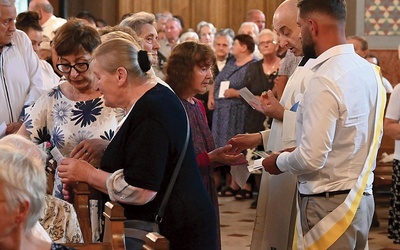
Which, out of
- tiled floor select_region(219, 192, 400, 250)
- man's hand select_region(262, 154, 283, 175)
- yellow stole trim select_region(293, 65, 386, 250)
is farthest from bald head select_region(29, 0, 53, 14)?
yellow stole trim select_region(293, 65, 386, 250)

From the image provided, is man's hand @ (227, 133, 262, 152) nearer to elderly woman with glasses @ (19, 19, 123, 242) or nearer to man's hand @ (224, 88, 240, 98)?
elderly woman with glasses @ (19, 19, 123, 242)

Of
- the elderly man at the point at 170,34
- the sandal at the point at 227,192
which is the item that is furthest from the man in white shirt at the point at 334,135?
the elderly man at the point at 170,34

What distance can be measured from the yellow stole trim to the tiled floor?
11.9 ft

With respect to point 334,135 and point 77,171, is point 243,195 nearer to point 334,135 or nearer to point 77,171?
point 334,135

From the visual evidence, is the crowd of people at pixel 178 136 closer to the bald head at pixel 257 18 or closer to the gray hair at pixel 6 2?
the gray hair at pixel 6 2

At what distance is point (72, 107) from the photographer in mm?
→ 4633

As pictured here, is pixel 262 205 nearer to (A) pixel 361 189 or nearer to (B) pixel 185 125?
(A) pixel 361 189

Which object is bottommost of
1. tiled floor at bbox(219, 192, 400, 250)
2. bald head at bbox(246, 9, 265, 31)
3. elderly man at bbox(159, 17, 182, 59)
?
tiled floor at bbox(219, 192, 400, 250)

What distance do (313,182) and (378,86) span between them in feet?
1.86

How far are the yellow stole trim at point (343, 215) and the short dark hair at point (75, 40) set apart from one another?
1438 mm

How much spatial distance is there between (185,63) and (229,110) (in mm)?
5758

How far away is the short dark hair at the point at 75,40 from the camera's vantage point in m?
4.55

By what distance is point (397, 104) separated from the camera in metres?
7.87

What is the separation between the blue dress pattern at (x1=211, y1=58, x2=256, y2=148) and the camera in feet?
35.3
